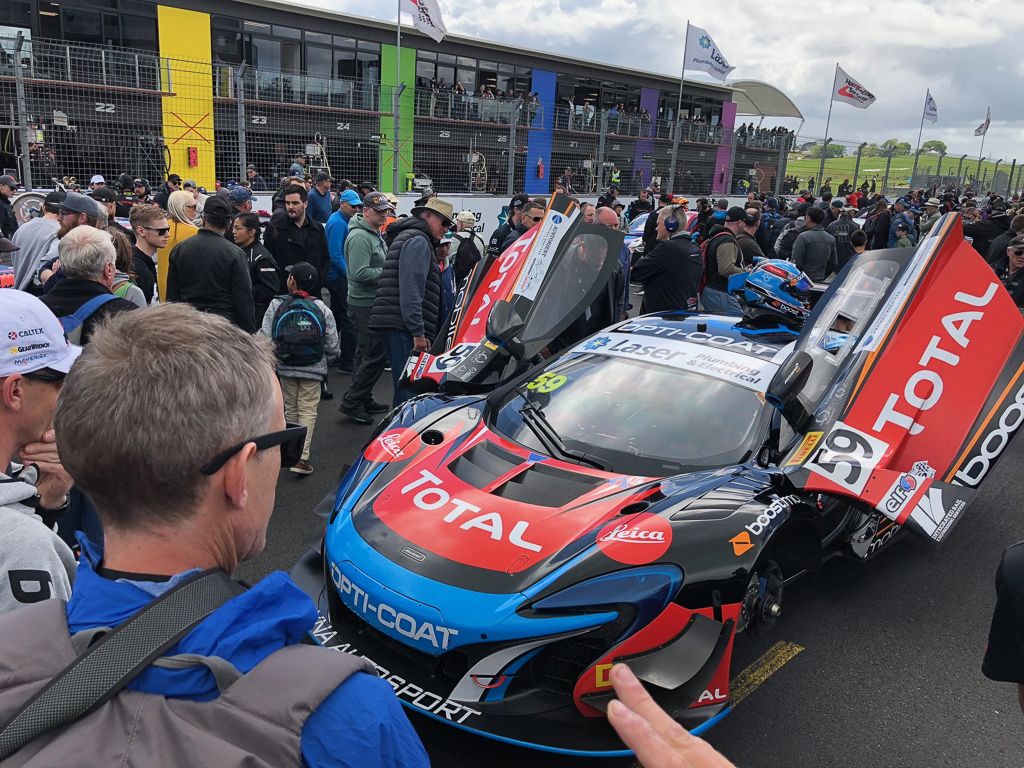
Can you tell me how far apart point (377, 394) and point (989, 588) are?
529cm

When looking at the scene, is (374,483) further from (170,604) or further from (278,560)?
(170,604)

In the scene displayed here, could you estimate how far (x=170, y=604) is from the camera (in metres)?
1.03

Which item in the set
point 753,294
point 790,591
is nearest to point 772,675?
point 790,591

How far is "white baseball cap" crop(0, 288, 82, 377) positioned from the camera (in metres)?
2.05

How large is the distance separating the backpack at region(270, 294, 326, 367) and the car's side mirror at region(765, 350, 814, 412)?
2992 mm

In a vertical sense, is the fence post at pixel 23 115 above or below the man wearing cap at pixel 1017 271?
above

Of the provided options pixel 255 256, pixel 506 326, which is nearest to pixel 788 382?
pixel 506 326

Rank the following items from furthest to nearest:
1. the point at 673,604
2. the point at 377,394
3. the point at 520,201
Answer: the point at 520,201 → the point at 377,394 → the point at 673,604

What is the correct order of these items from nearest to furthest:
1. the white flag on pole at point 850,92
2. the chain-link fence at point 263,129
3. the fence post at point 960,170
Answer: the chain-link fence at point 263,129
the white flag on pole at point 850,92
the fence post at point 960,170

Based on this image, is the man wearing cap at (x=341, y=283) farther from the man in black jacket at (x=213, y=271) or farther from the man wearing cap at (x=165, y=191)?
the man in black jacket at (x=213, y=271)

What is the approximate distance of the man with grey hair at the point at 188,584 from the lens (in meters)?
0.97

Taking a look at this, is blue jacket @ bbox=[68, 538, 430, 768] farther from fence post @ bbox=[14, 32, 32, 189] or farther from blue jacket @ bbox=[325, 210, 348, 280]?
fence post @ bbox=[14, 32, 32, 189]

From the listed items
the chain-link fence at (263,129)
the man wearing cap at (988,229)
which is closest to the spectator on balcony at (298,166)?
the chain-link fence at (263,129)

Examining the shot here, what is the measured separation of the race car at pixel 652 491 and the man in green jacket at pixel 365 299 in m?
1.89
